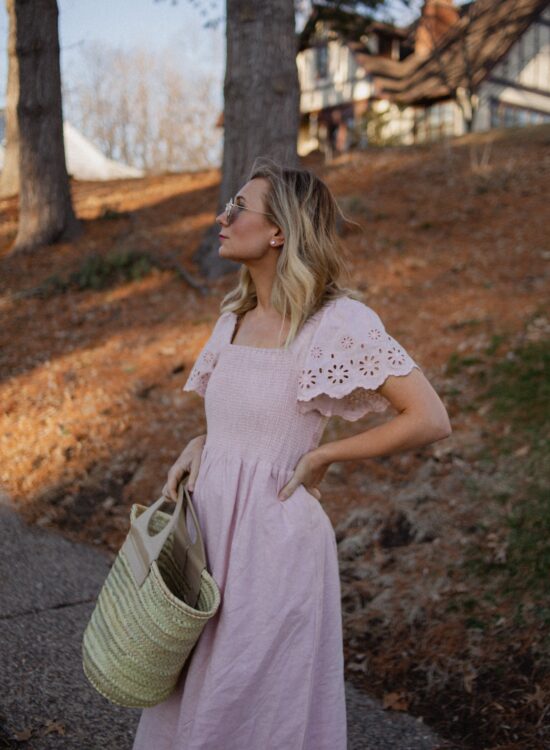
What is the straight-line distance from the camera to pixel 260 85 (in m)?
8.42

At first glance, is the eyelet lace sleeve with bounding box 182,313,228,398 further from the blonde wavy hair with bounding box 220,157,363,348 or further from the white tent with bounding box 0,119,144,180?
the white tent with bounding box 0,119,144,180

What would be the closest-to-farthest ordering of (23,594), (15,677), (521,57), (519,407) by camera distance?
(15,677)
(23,594)
(519,407)
(521,57)

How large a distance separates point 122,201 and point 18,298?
423 cm

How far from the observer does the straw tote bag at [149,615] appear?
2160 millimetres

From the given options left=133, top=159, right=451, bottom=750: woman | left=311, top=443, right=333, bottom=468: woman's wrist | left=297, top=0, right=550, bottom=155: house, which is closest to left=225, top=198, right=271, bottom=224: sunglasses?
left=133, top=159, right=451, bottom=750: woman

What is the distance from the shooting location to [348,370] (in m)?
2.39

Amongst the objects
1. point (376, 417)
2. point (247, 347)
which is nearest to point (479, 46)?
point (376, 417)

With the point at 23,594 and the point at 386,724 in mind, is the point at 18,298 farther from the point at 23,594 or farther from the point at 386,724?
the point at 386,724

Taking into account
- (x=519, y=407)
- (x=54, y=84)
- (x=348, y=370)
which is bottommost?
(x=519, y=407)

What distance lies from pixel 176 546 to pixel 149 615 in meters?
0.27

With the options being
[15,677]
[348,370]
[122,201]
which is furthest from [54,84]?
[348,370]

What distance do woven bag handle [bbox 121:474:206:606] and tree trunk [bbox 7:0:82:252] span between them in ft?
30.7

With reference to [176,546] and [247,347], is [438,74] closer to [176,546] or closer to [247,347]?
[247,347]

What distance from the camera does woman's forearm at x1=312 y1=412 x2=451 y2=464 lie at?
92.1 inches
